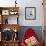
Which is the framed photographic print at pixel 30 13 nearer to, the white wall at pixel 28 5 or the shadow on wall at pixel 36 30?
the white wall at pixel 28 5

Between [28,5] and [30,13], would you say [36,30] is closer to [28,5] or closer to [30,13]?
[30,13]

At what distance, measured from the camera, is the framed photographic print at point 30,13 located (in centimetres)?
580

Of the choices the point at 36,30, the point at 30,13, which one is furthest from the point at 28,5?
the point at 36,30

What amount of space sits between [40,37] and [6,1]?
181 centimetres

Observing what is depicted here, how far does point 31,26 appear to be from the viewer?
5.81 m

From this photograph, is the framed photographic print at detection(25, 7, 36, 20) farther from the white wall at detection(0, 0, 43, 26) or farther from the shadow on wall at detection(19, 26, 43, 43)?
the shadow on wall at detection(19, 26, 43, 43)

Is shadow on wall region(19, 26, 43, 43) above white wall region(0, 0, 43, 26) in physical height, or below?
below

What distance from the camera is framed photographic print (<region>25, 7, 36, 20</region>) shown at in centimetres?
580

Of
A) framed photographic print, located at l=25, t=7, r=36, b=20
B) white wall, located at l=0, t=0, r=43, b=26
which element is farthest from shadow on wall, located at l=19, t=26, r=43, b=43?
framed photographic print, located at l=25, t=7, r=36, b=20

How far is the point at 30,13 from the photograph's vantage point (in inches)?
229

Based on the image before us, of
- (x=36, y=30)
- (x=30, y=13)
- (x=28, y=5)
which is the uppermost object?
(x=28, y=5)

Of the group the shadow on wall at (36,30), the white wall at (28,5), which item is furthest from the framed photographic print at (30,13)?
the shadow on wall at (36,30)

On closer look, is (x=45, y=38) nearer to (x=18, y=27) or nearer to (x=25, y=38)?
(x=25, y=38)

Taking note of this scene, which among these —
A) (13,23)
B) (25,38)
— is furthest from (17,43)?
(13,23)
